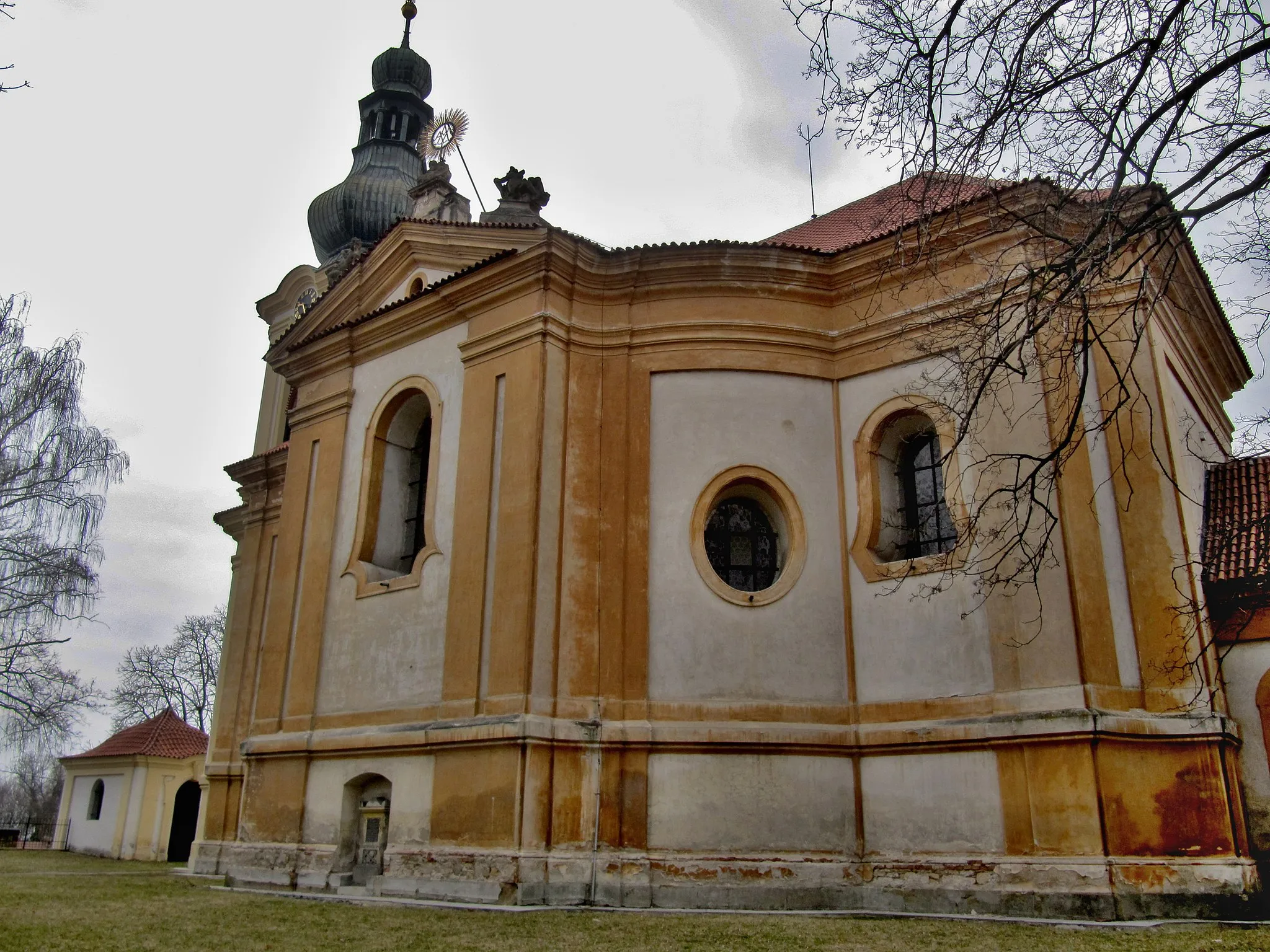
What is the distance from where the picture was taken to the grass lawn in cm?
750

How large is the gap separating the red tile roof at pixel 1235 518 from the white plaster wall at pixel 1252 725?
2.59ft

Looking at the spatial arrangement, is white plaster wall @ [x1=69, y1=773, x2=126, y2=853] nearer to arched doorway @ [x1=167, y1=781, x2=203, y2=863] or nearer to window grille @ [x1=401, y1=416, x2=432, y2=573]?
arched doorway @ [x1=167, y1=781, x2=203, y2=863]

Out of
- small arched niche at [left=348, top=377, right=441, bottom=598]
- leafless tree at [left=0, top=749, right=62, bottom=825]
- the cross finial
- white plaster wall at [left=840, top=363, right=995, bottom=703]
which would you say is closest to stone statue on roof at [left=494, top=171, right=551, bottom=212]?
small arched niche at [left=348, top=377, right=441, bottom=598]

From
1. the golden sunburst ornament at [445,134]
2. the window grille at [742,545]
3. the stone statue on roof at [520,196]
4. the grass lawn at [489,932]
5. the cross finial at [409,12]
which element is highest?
the cross finial at [409,12]

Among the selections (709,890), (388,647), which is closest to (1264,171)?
(709,890)

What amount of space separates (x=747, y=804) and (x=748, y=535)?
10.3ft

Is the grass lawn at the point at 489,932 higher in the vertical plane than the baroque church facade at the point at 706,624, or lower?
lower

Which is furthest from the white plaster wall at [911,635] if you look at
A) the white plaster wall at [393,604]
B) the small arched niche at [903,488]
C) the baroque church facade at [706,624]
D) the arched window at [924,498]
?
the white plaster wall at [393,604]

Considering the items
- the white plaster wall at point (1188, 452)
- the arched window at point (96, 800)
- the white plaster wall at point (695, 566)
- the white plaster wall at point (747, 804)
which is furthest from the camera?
the arched window at point (96, 800)

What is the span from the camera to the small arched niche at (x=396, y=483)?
45.0 feet

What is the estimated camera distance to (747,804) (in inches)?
436

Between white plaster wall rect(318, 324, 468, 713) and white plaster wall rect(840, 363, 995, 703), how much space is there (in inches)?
187

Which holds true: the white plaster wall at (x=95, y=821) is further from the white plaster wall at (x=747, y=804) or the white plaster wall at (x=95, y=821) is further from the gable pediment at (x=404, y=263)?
the white plaster wall at (x=747, y=804)

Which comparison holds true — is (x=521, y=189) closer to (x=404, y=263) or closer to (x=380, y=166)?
(x=404, y=263)
